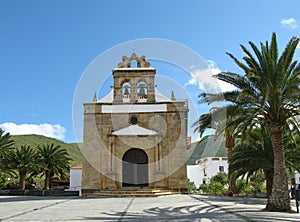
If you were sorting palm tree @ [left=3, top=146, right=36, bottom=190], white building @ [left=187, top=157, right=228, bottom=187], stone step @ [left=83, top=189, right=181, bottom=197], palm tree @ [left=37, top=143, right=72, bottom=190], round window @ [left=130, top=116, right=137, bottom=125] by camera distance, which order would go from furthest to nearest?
white building @ [left=187, top=157, right=228, bottom=187], palm tree @ [left=37, top=143, right=72, bottom=190], palm tree @ [left=3, top=146, right=36, bottom=190], round window @ [left=130, top=116, right=137, bottom=125], stone step @ [left=83, top=189, right=181, bottom=197]

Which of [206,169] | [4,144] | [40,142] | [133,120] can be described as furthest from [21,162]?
[40,142]

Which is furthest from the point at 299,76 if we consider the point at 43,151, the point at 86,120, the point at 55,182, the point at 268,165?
the point at 55,182

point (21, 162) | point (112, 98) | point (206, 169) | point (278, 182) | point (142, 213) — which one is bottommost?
point (142, 213)

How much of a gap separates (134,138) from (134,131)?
48 centimetres

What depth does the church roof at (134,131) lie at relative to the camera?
804 inches

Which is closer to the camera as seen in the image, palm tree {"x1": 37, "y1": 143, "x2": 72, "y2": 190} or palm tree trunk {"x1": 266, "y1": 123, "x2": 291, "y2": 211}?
palm tree trunk {"x1": 266, "y1": 123, "x2": 291, "y2": 211}

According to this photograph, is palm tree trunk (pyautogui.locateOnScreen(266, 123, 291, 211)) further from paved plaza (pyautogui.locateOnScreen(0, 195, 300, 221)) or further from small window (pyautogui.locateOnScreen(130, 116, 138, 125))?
small window (pyautogui.locateOnScreen(130, 116, 138, 125))

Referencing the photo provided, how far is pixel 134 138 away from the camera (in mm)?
20359

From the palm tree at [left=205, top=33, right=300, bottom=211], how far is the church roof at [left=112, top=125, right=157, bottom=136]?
10436mm

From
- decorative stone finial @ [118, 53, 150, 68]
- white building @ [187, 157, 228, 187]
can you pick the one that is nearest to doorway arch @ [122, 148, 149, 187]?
decorative stone finial @ [118, 53, 150, 68]

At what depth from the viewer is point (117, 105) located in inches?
830

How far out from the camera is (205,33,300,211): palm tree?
9.55 m

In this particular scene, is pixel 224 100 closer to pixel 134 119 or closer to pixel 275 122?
pixel 275 122

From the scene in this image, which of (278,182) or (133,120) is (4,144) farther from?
(278,182)
